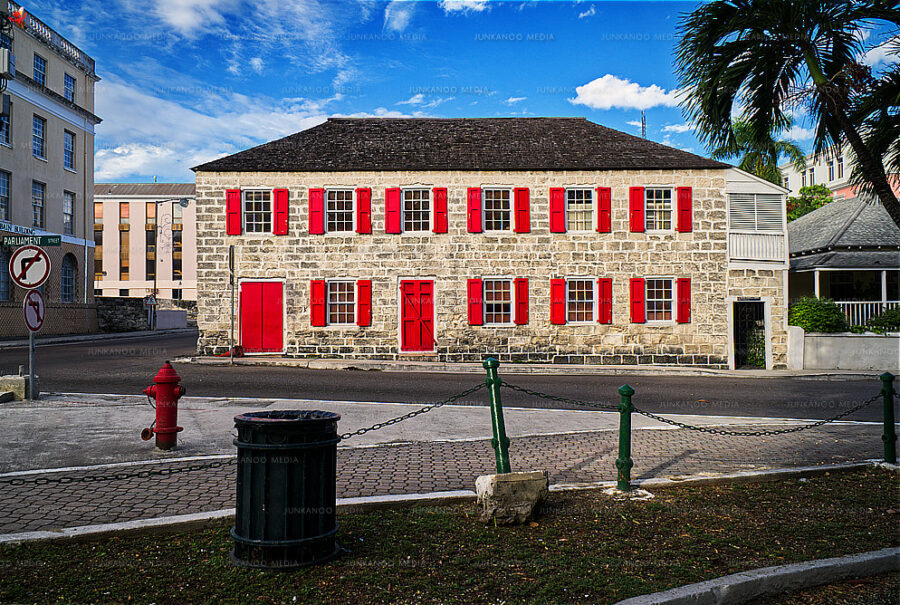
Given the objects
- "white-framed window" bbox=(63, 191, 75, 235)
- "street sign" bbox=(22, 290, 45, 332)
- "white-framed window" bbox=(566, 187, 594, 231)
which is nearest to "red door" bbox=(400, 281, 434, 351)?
"white-framed window" bbox=(566, 187, 594, 231)

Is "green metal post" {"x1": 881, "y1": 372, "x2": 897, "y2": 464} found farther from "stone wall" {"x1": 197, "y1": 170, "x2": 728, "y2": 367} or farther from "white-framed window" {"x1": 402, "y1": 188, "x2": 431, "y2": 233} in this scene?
"white-framed window" {"x1": 402, "y1": 188, "x2": 431, "y2": 233}

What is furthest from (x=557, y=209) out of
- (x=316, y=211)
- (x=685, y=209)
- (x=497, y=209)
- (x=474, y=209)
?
(x=316, y=211)

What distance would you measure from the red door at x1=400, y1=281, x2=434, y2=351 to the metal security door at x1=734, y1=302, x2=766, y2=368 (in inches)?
394

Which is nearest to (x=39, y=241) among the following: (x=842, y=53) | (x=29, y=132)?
(x=842, y=53)

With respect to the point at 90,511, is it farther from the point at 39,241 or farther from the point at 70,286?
the point at 70,286

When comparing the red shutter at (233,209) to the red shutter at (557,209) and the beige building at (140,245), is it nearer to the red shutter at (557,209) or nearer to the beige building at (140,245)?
the red shutter at (557,209)

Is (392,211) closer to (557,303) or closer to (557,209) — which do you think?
(557,209)

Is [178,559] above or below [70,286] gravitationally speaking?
below

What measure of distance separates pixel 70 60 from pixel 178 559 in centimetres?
3789

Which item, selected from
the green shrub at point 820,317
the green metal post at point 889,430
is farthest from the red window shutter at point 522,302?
the green metal post at point 889,430

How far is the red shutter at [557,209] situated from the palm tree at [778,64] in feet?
43.2

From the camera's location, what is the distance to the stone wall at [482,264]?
2073 cm

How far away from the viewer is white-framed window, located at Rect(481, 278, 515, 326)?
20938 mm

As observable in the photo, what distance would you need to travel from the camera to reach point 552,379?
16016mm
